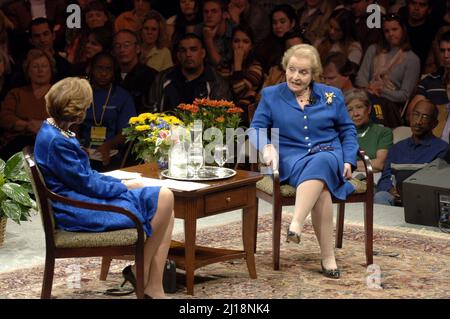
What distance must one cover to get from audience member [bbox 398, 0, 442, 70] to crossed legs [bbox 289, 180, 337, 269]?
2618mm

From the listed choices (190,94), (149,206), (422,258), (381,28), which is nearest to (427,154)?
(381,28)

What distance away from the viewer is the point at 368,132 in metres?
8.28

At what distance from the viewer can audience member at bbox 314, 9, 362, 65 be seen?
27.3 feet

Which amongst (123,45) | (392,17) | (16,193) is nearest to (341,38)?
(392,17)

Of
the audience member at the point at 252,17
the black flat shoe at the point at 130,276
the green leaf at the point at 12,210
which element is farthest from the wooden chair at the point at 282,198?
the audience member at the point at 252,17

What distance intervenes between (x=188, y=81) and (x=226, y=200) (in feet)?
12.3

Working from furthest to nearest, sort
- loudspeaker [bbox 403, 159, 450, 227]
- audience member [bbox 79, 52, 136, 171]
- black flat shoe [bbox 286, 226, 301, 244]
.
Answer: audience member [bbox 79, 52, 136, 171] < loudspeaker [bbox 403, 159, 450, 227] < black flat shoe [bbox 286, 226, 301, 244]

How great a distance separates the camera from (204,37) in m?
9.03

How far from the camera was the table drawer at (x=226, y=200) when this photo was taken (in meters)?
5.39

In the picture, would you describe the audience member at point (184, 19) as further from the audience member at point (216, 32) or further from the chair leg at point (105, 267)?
the chair leg at point (105, 267)

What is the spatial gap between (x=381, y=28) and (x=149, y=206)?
3948 mm

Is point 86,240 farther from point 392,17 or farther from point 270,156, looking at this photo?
point 392,17

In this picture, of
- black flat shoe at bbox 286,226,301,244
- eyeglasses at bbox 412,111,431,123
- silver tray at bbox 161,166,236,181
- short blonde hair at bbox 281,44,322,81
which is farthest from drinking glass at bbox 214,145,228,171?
eyeglasses at bbox 412,111,431,123

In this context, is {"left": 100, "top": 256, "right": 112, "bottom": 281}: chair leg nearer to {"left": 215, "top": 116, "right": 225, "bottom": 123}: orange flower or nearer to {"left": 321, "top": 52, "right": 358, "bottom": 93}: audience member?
{"left": 215, "top": 116, "right": 225, "bottom": 123}: orange flower
